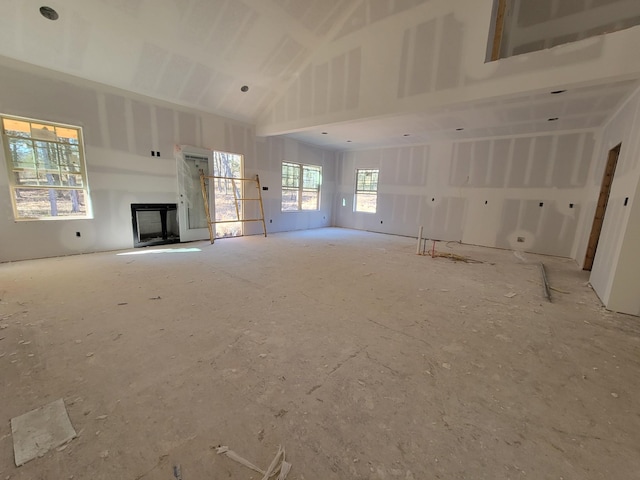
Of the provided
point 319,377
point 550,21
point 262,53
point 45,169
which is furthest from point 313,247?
point 550,21

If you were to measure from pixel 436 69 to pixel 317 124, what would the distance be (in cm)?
225

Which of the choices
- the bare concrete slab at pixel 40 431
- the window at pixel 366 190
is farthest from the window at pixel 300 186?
the bare concrete slab at pixel 40 431

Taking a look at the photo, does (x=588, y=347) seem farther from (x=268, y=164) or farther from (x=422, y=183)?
(x=268, y=164)

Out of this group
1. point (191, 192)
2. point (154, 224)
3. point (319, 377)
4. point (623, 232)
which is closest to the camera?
point (319, 377)

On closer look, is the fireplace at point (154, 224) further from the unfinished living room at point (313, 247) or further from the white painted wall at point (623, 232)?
the white painted wall at point (623, 232)

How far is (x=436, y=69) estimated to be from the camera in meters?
3.76

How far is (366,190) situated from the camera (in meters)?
8.89

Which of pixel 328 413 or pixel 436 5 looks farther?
pixel 436 5

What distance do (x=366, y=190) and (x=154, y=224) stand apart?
244 inches

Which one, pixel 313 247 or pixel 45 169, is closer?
pixel 45 169

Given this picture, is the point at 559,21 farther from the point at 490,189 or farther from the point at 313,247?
the point at 313,247

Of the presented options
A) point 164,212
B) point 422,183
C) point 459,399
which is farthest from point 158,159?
point 422,183

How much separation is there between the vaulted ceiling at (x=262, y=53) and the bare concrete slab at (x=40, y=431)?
4596 mm

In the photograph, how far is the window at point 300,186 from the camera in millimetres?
7930
